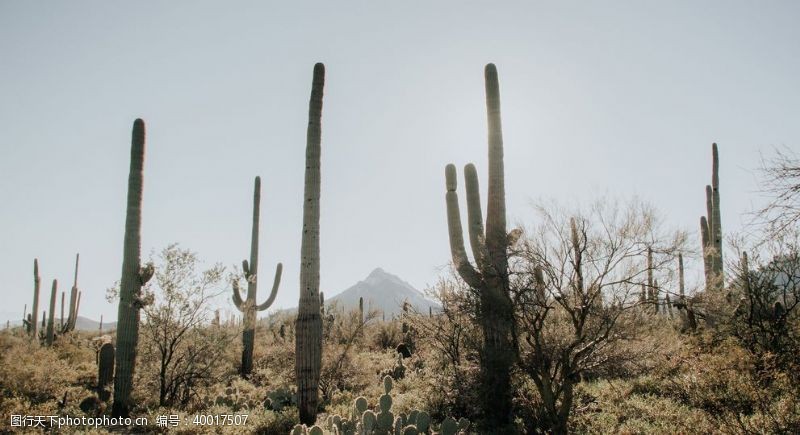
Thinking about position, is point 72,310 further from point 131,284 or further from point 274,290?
point 131,284

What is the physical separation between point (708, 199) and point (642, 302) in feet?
45.8

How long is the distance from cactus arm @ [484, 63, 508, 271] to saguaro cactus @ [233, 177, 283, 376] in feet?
25.2

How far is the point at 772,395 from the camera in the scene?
859 cm

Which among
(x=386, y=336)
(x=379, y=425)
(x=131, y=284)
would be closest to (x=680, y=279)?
(x=379, y=425)

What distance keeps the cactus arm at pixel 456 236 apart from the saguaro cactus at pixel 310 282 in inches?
123

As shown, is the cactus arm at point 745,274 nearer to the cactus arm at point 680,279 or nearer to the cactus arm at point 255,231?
the cactus arm at point 680,279

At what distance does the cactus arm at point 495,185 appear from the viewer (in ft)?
31.7

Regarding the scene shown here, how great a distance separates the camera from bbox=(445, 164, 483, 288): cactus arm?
10.2 meters

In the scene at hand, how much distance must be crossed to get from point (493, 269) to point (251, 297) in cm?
1065

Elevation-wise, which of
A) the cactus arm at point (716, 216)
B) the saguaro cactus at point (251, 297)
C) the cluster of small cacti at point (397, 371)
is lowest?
the cluster of small cacti at point (397, 371)

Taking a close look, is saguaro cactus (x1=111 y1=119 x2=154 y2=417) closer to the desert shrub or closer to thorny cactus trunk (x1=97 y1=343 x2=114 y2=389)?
thorny cactus trunk (x1=97 y1=343 x2=114 y2=389)

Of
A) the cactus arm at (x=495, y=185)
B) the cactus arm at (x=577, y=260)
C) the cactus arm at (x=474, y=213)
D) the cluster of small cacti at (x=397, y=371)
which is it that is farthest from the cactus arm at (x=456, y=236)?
the cluster of small cacti at (x=397, y=371)

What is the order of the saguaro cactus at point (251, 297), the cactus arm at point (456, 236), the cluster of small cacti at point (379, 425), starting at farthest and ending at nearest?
the saguaro cactus at point (251, 297), the cactus arm at point (456, 236), the cluster of small cacti at point (379, 425)

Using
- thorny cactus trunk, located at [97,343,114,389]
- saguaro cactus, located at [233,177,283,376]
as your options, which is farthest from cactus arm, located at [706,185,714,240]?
thorny cactus trunk, located at [97,343,114,389]
